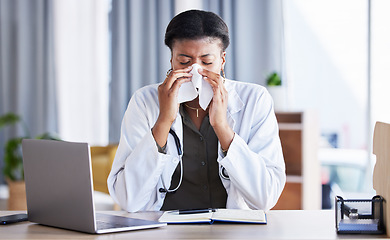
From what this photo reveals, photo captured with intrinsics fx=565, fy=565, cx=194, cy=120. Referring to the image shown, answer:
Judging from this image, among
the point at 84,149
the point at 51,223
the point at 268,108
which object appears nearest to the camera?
the point at 84,149

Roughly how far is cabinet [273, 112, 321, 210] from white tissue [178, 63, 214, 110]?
2135mm

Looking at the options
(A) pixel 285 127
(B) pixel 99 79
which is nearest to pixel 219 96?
(A) pixel 285 127

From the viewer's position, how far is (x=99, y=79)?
221 inches

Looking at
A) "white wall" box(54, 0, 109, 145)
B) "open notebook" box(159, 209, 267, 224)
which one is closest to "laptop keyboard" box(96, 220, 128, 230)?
"open notebook" box(159, 209, 267, 224)

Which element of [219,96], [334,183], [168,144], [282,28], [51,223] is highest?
[282,28]

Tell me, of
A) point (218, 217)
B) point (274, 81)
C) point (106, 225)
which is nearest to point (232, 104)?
point (218, 217)

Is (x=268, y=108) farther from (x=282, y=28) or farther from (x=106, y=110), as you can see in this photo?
(x=106, y=110)

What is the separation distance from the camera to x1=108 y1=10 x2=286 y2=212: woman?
1.92m

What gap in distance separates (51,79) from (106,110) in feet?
2.15

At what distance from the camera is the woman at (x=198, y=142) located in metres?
1.92

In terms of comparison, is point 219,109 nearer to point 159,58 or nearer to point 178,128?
point 178,128

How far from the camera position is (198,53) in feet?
6.52

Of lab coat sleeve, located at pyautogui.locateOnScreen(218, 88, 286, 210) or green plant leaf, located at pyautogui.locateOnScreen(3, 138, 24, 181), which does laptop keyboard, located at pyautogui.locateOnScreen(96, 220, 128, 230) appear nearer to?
lab coat sleeve, located at pyautogui.locateOnScreen(218, 88, 286, 210)

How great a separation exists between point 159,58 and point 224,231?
159 inches
